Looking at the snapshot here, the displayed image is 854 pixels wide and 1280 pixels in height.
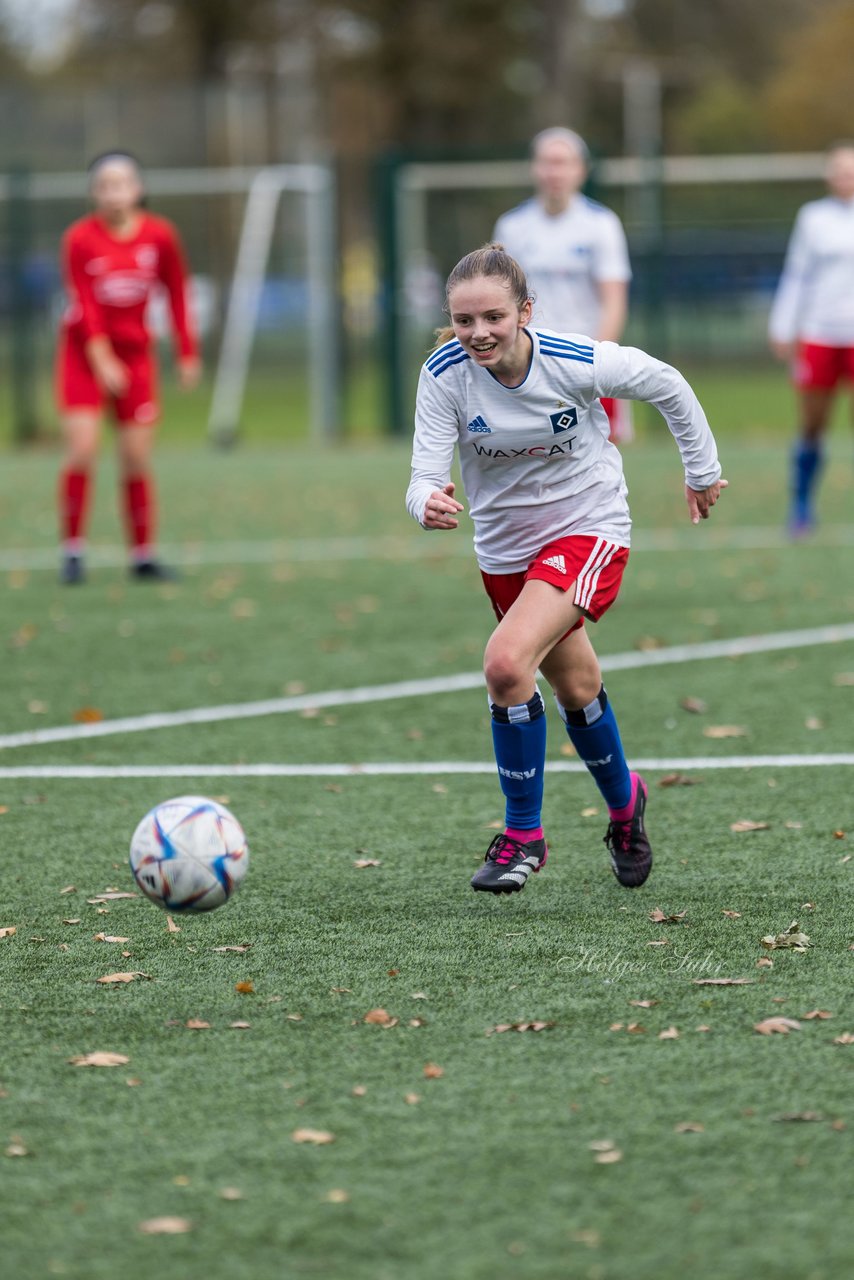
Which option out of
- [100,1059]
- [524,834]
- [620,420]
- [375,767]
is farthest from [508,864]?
[620,420]

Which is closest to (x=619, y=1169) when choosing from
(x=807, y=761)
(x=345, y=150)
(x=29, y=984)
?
(x=29, y=984)

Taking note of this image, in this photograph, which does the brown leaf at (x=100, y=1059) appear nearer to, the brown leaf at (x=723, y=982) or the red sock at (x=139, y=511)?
the brown leaf at (x=723, y=982)

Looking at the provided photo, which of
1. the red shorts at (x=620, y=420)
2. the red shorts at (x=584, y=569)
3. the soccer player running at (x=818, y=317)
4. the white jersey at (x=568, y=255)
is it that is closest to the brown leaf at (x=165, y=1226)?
the red shorts at (x=584, y=569)

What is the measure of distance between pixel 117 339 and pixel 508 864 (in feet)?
22.1

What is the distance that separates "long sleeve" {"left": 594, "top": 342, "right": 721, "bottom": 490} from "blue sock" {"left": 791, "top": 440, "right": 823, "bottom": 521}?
283 inches

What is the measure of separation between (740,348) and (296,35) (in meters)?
18.5

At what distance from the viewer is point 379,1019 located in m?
4.04

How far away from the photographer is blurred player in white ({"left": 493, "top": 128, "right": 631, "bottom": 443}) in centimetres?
975

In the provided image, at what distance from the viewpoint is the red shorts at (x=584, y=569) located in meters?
4.99

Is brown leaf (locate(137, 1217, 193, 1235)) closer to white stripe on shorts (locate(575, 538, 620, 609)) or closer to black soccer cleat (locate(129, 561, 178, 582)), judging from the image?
white stripe on shorts (locate(575, 538, 620, 609))

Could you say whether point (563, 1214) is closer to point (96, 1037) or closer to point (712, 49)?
point (96, 1037)

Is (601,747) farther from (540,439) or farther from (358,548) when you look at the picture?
(358,548)

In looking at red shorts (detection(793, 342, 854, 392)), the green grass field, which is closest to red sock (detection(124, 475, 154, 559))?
the green grass field

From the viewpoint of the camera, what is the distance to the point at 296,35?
43.1 m
